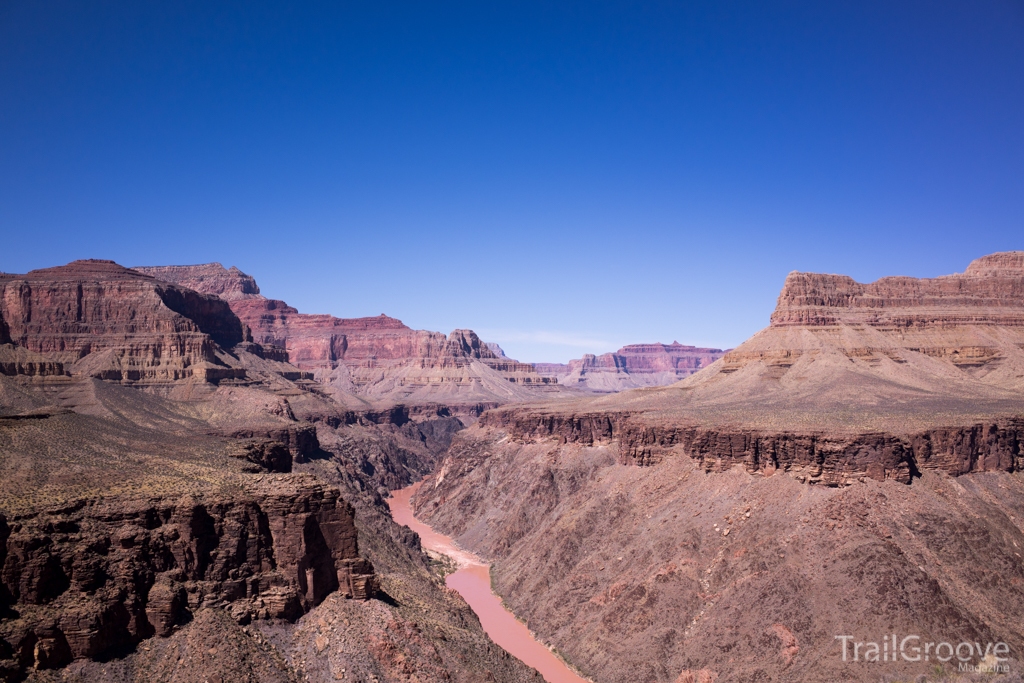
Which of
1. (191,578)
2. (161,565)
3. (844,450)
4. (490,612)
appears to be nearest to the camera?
(161,565)

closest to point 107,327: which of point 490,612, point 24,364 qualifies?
point 24,364

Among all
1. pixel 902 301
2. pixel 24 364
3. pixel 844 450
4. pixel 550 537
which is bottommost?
pixel 550 537

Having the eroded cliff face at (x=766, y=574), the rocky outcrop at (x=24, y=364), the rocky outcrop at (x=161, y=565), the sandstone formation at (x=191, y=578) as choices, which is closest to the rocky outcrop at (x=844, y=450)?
the eroded cliff face at (x=766, y=574)

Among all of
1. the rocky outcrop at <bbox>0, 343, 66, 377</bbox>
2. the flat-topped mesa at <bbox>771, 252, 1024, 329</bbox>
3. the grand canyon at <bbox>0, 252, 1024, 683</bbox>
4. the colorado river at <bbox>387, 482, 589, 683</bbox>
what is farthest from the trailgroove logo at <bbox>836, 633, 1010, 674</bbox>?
the flat-topped mesa at <bbox>771, 252, 1024, 329</bbox>

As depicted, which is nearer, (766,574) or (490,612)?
(766,574)

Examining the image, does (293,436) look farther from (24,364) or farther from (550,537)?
(550,537)

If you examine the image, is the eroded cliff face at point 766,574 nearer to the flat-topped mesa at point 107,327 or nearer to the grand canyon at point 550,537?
the grand canyon at point 550,537

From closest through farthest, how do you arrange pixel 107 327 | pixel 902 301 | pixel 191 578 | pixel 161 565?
1. pixel 161 565
2. pixel 191 578
3. pixel 107 327
4. pixel 902 301

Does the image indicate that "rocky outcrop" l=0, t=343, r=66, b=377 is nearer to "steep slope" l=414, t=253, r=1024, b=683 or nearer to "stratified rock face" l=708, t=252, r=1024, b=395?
"steep slope" l=414, t=253, r=1024, b=683
